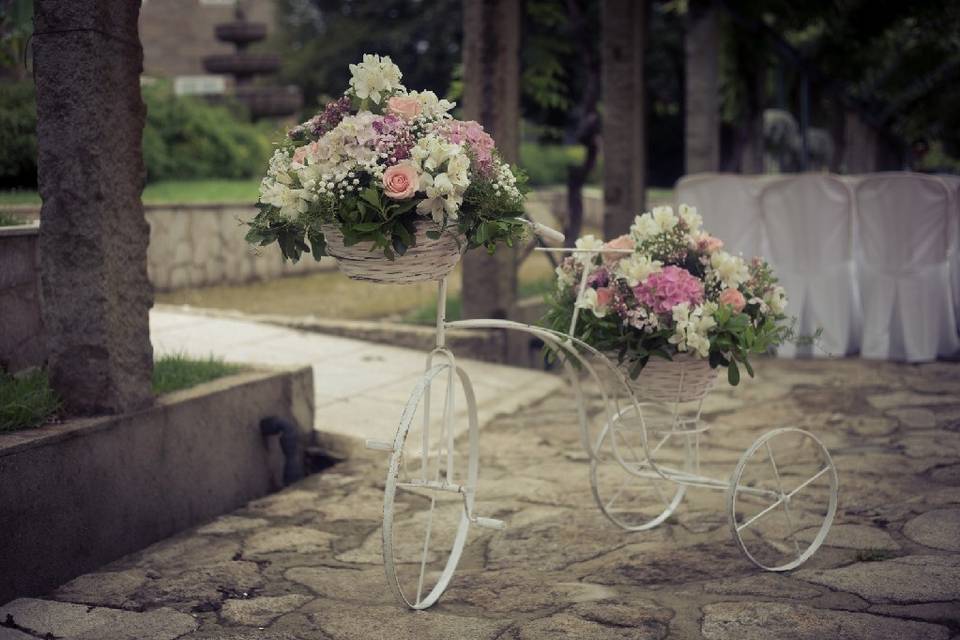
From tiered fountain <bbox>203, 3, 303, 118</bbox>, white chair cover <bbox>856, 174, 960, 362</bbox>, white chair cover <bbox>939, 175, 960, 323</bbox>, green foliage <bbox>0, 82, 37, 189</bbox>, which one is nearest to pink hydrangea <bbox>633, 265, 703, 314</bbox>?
green foliage <bbox>0, 82, 37, 189</bbox>

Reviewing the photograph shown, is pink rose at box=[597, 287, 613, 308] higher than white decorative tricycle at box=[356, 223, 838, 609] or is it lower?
higher

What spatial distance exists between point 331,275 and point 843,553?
10.9 metres

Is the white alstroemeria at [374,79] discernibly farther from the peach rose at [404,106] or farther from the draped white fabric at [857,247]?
the draped white fabric at [857,247]

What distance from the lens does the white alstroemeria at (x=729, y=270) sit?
4.30 m

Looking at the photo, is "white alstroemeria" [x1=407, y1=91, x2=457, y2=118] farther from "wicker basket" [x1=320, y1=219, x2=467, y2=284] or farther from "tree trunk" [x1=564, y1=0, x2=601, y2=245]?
"tree trunk" [x1=564, y1=0, x2=601, y2=245]

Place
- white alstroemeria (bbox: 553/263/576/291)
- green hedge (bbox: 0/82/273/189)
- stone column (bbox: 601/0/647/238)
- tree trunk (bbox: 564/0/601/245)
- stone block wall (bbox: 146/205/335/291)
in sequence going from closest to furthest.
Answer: white alstroemeria (bbox: 553/263/576/291)
stone column (bbox: 601/0/647/238)
tree trunk (bbox: 564/0/601/245)
stone block wall (bbox: 146/205/335/291)
green hedge (bbox: 0/82/273/189)

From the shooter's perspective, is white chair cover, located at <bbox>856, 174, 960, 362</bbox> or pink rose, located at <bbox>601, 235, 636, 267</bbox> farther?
white chair cover, located at <bbox>856, 174, 960, 362</bbox>

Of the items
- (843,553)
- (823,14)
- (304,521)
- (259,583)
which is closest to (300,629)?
(259,583)

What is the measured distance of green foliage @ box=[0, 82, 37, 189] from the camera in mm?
7180

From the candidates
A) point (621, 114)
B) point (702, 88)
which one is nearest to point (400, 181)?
point (621, 114)

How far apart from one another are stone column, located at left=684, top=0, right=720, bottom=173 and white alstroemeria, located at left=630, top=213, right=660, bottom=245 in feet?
23.2

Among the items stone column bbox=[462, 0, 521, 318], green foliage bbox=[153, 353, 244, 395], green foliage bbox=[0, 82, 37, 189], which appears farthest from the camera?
stone column bbox=[462, 0, 521, 318]

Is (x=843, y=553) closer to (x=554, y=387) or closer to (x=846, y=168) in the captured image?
(x=554, y=387)

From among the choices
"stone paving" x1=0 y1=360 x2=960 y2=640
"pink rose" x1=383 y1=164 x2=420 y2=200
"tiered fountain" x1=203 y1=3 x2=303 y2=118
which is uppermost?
"tiered fountain" x1=203 y1=3 x2=303 y2=118
